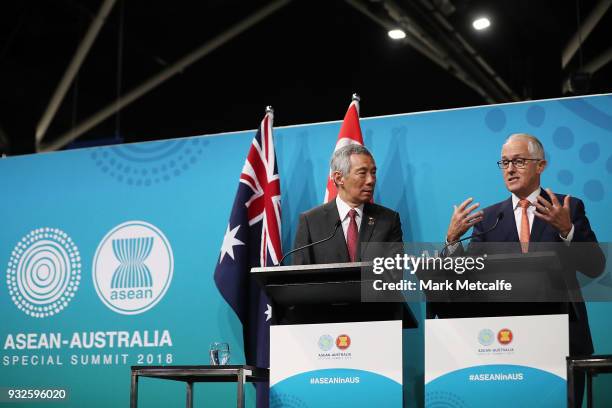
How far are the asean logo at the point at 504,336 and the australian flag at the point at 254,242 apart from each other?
6.04 feet

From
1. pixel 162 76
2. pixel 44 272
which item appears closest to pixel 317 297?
pixel 44 272

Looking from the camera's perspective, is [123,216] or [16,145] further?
[16,145]

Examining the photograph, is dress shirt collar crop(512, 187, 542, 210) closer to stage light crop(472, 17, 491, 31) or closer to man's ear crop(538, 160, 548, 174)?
man's ear crop(538, 160, 548, 174)

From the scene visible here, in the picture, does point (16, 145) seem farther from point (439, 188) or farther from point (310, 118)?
point (439, 188)

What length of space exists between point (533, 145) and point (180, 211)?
92.6 inches

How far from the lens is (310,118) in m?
8.62

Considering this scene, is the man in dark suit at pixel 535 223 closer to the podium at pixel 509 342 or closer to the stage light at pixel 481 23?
the podium at pixel 509 342

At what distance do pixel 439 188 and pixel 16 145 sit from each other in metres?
6.49

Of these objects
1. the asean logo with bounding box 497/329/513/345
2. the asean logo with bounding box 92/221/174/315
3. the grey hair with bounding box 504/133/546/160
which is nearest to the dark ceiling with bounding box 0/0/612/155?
the asean logo with bounding box 92/221/174/315

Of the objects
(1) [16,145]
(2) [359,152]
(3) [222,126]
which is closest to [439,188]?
(2) [359,152]

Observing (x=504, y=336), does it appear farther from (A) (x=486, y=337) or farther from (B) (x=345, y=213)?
(B) (x=345, y=213)

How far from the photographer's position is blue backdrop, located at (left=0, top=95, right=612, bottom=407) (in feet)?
16.0

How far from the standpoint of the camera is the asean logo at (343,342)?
12.1ft

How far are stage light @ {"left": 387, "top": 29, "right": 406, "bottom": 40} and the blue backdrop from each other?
3173mm
